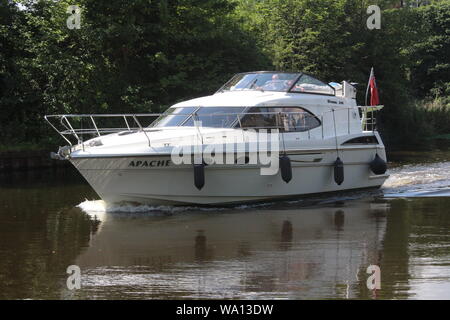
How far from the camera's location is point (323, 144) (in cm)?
1454

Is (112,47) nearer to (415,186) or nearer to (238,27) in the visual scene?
(238,27)

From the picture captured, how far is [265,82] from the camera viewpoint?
15.3 metres

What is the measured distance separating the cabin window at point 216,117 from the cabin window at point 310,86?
198 cm

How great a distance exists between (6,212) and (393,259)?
8.12 meters

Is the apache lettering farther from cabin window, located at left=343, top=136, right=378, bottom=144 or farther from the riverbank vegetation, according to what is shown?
the riverbank vegetation

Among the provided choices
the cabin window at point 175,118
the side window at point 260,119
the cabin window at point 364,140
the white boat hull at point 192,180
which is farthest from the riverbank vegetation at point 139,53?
the side window at point 260,119

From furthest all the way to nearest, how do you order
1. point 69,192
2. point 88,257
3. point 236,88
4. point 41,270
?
point 69,192 → point 236,88 → point 88,257 → point 41,270

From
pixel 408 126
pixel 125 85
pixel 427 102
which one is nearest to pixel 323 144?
pixel 125 85

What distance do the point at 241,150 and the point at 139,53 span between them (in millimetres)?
15984

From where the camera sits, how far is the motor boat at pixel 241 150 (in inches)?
494

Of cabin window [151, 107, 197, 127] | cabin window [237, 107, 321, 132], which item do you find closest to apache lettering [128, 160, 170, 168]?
cabin window [151, 107, 197, 127]

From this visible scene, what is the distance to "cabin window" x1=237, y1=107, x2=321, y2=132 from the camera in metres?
13.7

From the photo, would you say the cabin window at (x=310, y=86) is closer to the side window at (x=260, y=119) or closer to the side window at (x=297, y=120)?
the side window at (x=297, y=120)

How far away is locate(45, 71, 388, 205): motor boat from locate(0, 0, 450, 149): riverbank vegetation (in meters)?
10.7
